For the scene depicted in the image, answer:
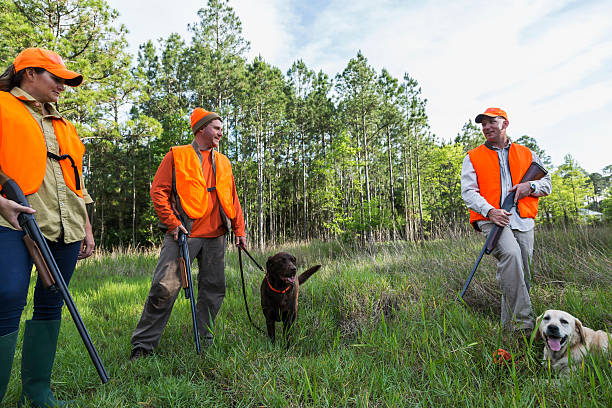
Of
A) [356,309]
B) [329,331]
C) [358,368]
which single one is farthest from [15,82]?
[356,309]

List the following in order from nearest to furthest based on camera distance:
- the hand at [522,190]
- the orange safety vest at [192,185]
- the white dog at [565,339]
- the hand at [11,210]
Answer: the hand at [11,210] → the white dog at [565,339] → the hand at [522,190] → the orange safety vest at [192,185]

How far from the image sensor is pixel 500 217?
3.03 m

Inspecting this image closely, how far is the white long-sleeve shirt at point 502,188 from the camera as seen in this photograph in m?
3.16

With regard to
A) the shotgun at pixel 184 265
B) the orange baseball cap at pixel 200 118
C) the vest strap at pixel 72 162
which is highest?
the orange baseball cap at pixel 200 118

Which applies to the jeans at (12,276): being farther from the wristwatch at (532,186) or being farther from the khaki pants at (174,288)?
the wristwatch at (532,186)

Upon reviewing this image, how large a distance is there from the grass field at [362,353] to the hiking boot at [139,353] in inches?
3.8

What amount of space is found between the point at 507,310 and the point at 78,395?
12.2 ft

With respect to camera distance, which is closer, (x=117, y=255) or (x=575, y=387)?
(x=575, y=387)

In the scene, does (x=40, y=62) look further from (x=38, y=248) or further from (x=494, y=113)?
(x=494, y=113)

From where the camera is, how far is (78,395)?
89.4 inches

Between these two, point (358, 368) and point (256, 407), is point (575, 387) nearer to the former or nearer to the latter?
point (358, 368)

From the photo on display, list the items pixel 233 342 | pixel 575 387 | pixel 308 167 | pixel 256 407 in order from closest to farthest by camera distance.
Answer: pixel 575 387
pixel 256 407
pixel 233 342
pixel 308 167

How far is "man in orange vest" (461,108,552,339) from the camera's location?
2.89m

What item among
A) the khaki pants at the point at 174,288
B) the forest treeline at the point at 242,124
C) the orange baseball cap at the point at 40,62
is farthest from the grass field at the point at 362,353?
the forest treeline at the point at 242,124
